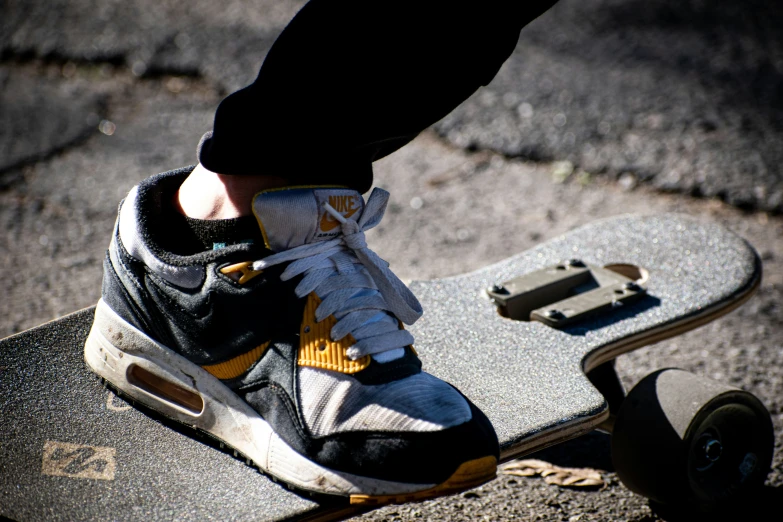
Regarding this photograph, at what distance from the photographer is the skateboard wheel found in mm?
1329

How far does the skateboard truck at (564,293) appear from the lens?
5.16ft

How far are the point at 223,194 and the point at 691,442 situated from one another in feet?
3.06

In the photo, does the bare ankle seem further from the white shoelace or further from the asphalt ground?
the asphalt ground

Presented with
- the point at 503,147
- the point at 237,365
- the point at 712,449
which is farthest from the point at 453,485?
the point at 503,147

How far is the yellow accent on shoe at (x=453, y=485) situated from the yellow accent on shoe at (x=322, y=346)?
18 cm

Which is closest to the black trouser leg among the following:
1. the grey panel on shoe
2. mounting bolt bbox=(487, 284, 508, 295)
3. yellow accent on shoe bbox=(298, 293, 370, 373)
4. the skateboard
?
yellow accent on shoe bbox=(298, 293, 370, 373)

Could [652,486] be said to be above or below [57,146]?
above

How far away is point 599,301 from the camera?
1.60 metres

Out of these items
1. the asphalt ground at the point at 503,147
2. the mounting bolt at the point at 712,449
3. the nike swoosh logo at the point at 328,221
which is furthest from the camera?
the asphalt ground at the point at 503,147

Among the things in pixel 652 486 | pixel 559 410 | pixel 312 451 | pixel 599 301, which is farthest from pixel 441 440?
pixel 599 301

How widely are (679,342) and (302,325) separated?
1.26 meters

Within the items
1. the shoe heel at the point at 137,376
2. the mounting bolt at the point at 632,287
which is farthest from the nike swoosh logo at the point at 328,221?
the mounting bolt at the point at 632,287

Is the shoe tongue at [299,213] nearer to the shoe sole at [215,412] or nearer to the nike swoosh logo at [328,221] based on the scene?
the nike swoosh logo at [328,221]

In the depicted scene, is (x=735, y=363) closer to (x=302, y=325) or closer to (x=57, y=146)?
(x=302, y=325)
